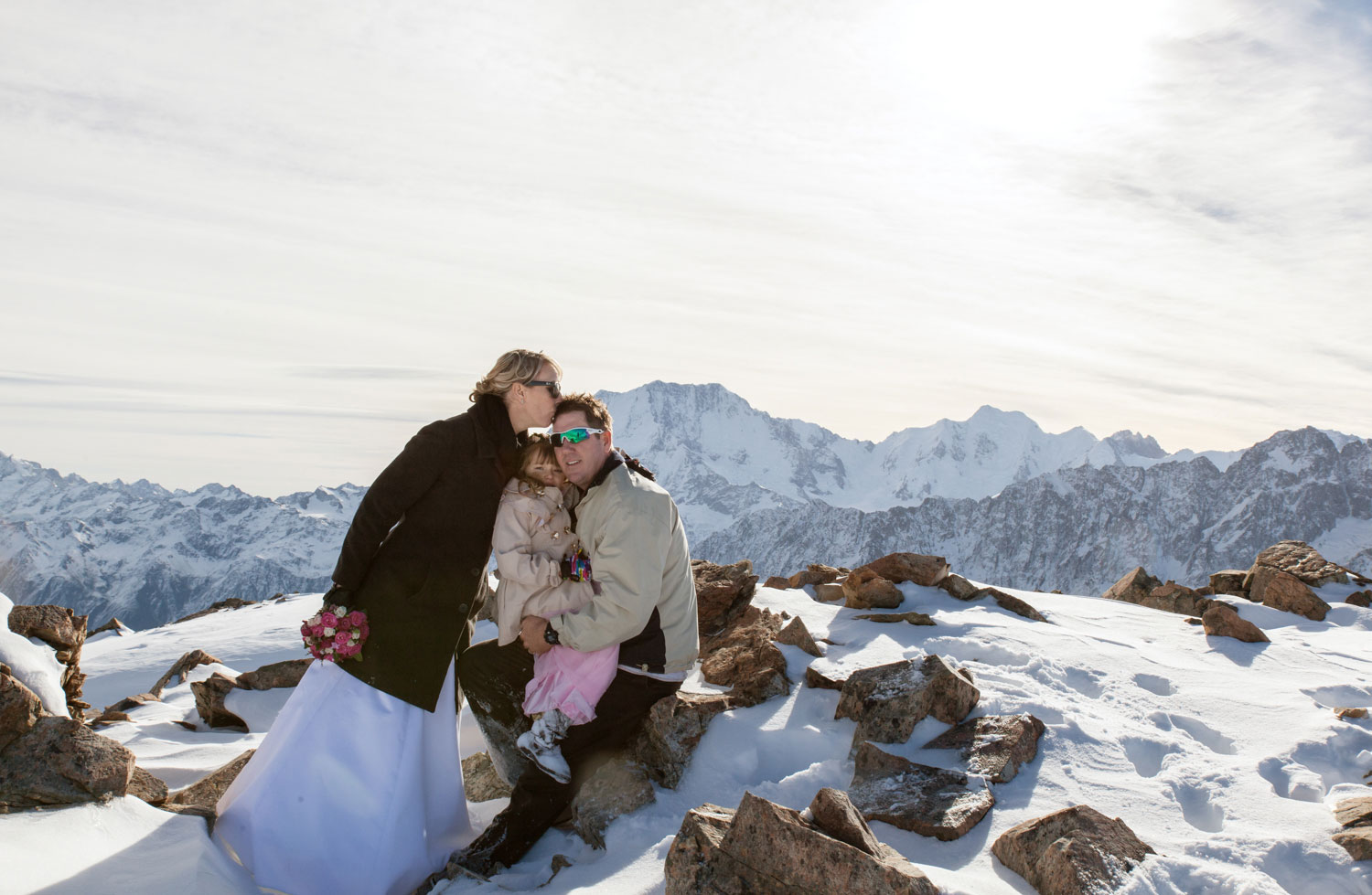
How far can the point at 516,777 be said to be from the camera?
5.60 metres

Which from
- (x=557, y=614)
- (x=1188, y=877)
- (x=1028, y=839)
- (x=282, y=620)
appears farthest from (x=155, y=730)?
(x=282, y=620)

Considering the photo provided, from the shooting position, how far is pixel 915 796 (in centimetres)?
505

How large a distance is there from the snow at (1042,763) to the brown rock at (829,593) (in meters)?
1.17

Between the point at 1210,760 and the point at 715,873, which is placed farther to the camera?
the point at 1210,760

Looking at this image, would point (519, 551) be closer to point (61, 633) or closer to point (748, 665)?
point (748, 665)

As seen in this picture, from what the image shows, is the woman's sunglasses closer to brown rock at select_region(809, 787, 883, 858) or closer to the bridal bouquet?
the bridal bouquet

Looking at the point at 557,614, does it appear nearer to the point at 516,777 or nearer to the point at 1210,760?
the point at 516,777

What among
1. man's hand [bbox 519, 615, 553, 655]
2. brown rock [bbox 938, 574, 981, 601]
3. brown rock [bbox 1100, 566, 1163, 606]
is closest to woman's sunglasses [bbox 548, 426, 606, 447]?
man's hand [bbox 519, 615, 553, 655]

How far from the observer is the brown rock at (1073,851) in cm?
402

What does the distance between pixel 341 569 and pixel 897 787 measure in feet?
11.6

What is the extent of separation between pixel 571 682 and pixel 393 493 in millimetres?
1526

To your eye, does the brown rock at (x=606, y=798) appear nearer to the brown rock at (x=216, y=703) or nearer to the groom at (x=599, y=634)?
the groom at (x=599, y=634)

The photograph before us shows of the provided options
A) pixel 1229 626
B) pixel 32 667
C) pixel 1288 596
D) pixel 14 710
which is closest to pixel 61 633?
pixel 32 667

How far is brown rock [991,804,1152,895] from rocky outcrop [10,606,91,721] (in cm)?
592
